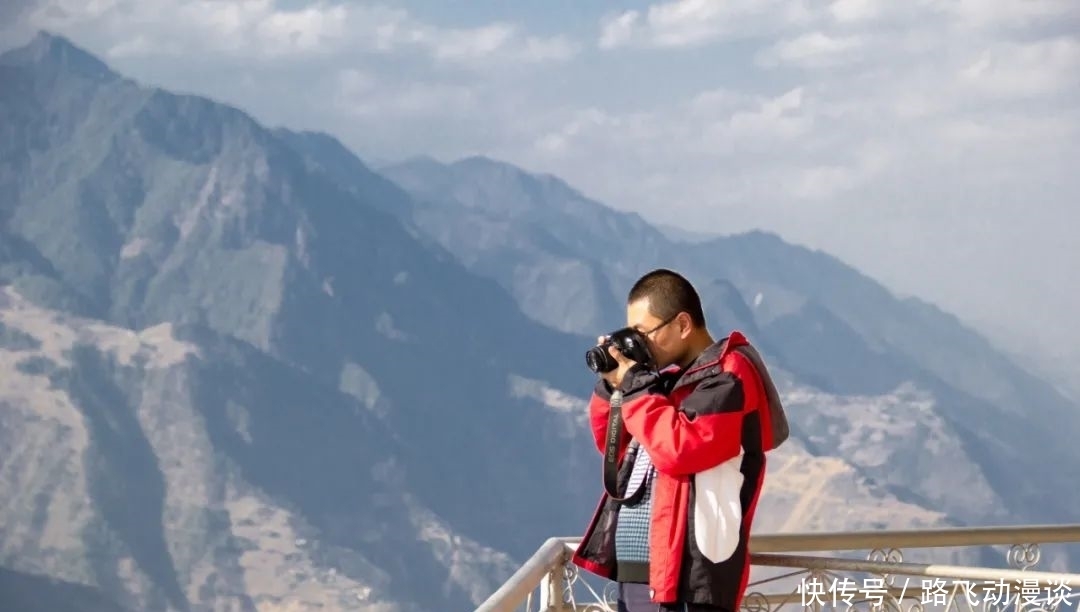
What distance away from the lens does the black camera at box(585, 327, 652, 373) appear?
174 centimetres

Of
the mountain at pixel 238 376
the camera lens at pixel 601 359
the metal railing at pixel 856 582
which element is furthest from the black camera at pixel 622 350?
the mountain at pixel 238 376

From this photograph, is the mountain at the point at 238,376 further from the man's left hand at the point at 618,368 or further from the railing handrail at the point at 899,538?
the man's left hand at the point at 618,368

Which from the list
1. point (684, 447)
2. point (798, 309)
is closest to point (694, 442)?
point (684, 447)

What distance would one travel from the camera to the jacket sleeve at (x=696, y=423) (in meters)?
1.68

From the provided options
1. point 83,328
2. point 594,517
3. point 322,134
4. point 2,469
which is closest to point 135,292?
point 83,328

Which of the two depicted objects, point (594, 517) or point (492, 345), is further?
point (492, 345)

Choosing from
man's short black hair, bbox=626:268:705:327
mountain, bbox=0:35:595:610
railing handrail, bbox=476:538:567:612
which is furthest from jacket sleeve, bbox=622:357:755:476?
mountain, bbox=0:35:595:610

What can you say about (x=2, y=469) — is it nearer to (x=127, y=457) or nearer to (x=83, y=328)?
(x=127, y=457)

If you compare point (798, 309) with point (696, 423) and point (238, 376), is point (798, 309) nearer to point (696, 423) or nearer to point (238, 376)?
point (238, 376)

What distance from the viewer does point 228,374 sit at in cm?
8775

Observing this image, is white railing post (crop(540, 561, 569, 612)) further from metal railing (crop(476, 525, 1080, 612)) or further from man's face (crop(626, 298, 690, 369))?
man's face (crop(626, 298, 690, 369))

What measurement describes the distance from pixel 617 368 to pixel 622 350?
0.05 m

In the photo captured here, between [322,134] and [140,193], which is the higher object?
[322,134]

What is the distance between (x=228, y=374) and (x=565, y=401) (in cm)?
2773
